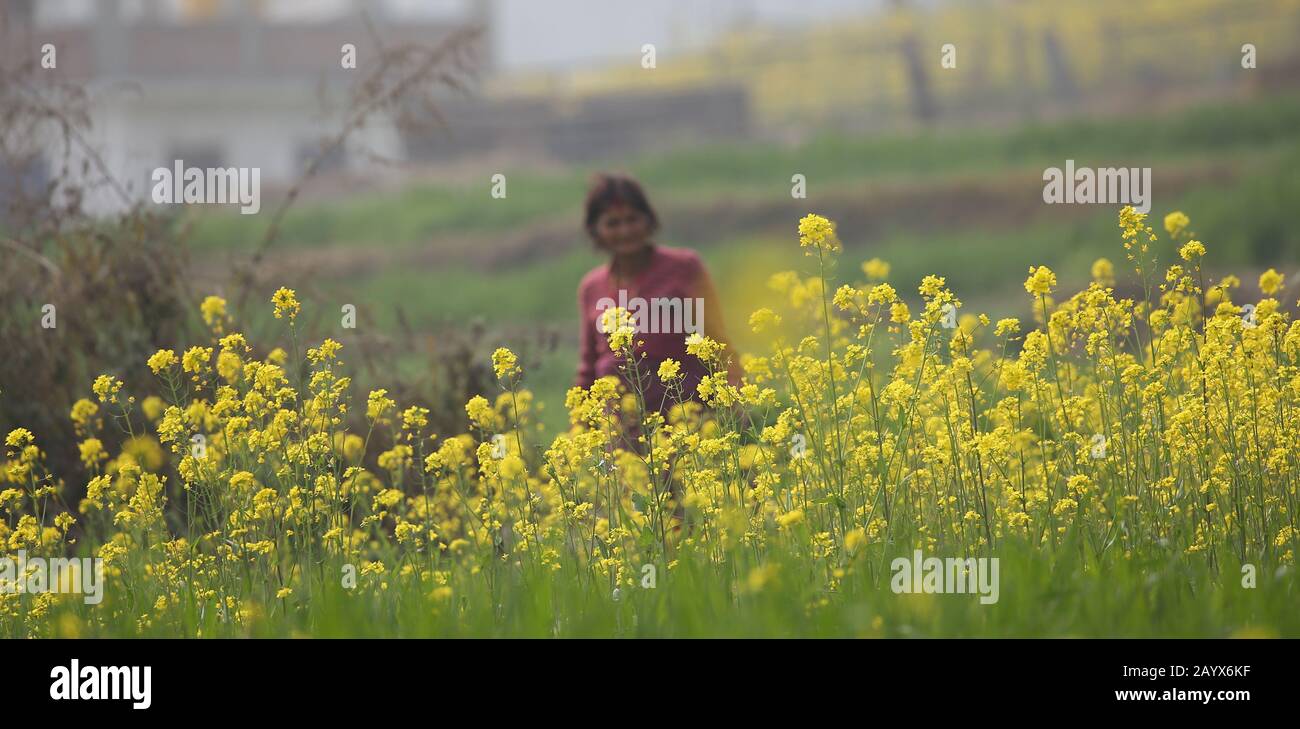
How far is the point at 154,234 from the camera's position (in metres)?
8.06

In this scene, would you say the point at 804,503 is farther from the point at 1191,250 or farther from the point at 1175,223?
the point at 1175,223

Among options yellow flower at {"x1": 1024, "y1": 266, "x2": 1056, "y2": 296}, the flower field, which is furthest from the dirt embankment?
yellow flower at {"x1": 1024, "y1": 266, "x2": 1056, "y2": 296}

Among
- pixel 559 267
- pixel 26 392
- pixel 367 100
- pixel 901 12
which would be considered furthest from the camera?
pixel 901 12

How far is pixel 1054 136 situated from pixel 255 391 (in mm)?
17610

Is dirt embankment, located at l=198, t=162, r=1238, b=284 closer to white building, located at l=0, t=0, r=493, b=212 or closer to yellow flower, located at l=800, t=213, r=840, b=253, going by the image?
white building, located at l=0, t=0, r=493, b=212

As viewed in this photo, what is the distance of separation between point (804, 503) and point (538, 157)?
85.3 feet

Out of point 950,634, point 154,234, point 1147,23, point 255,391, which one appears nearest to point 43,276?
point 154,234

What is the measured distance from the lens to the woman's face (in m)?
6.85

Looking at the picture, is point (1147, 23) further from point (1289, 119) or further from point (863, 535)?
point (863, 535)

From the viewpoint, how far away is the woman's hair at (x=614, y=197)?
22.4ft

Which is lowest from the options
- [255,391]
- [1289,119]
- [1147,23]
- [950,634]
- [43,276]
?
[950,634]

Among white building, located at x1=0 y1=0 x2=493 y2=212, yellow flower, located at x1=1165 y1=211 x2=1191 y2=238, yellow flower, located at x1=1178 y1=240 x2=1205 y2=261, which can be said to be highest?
white building, located at x1=0 y1=0 x2=493 y2=212

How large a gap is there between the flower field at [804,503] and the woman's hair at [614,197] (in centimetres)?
106

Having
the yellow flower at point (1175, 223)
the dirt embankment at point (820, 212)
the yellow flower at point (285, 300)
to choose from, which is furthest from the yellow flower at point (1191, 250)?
the dirt embankment at point (820, 212)
